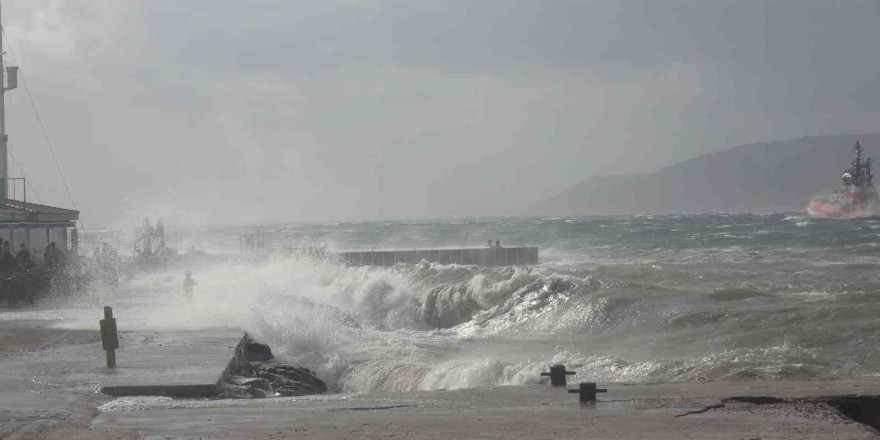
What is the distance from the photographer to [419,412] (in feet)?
33.0

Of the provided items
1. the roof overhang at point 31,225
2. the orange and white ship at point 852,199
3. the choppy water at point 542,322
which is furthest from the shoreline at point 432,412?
the orange and white ship at point 852,199

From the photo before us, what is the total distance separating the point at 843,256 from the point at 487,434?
43627 mm

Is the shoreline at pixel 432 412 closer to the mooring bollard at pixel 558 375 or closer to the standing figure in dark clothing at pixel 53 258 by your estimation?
the mooring bollard at pixel 558 375

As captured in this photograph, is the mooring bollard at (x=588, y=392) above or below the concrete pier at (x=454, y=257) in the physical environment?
below

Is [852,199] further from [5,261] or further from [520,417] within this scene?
[520,417]

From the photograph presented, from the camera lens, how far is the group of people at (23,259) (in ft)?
90.0

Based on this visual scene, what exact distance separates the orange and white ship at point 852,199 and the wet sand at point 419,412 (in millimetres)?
134624

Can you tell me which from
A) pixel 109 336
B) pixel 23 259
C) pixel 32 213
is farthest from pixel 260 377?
pixel 32 213

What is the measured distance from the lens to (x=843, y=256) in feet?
160

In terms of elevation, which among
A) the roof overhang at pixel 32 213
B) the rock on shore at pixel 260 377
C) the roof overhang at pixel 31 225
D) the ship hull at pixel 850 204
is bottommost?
the rock on shore at pixel 260 377

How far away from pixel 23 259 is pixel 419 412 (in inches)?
824

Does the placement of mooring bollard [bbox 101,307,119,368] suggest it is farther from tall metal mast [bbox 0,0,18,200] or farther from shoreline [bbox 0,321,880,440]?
tall metal mast [bbox 0,0,18,200]

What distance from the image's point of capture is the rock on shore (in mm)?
12484

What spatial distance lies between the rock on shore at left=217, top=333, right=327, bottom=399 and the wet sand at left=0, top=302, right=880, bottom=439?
0.29 meters
